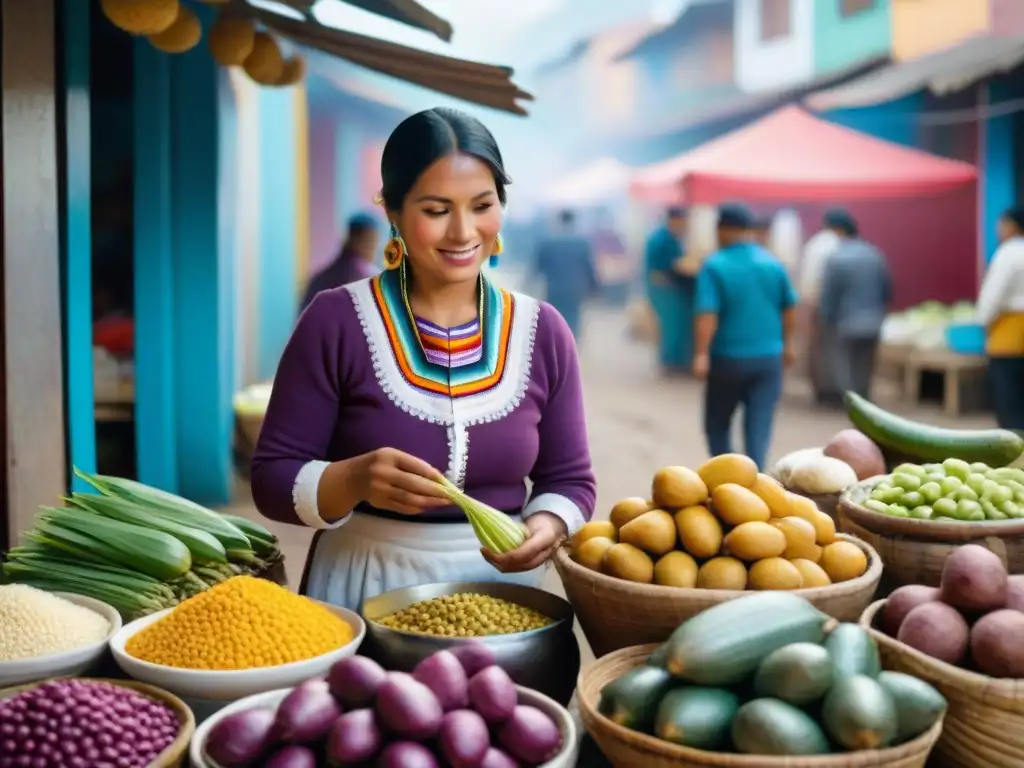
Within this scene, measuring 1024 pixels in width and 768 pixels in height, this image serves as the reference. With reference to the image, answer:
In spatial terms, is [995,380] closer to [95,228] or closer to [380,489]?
[95,228]

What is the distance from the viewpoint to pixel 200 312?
7172 millimetres

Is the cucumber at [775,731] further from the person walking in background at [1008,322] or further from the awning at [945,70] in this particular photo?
the awning at [945,70]

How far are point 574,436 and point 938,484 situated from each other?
2.57 feet

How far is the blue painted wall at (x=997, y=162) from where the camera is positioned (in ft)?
41.4

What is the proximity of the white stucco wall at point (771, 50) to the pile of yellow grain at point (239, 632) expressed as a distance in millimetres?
16591

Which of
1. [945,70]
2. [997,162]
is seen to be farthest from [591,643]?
[997,162]

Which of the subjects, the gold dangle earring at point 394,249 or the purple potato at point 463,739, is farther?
the gold dangle earring at point 394,249

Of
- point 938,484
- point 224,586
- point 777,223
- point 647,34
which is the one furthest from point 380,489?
point 647,34

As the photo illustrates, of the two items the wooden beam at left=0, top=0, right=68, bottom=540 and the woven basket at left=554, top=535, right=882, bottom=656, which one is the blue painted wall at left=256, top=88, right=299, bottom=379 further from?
the woven basket at left=554, top=535, right=882, bottom=656

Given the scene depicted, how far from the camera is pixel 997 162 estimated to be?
12.8 meters

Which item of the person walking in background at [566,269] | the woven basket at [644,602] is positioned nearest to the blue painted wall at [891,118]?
the person walking in background at [566,269]

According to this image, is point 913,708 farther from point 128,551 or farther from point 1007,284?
point 1007,284

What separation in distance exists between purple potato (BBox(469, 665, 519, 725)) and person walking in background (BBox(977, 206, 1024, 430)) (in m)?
7.73

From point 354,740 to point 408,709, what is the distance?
0.08 metres
